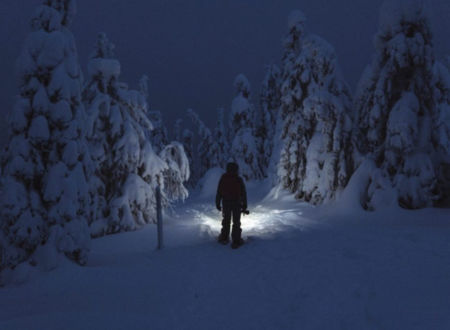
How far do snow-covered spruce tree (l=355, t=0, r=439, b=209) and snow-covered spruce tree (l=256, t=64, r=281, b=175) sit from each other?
86.0 feet

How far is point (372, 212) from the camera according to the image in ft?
33.6

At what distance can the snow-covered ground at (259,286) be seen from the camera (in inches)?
156

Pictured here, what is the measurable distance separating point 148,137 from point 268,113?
27.3 meters

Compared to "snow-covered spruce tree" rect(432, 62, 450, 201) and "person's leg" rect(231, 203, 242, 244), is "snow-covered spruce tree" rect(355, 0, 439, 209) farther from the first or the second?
"person's leg" rect(231, 203, 242, 244)

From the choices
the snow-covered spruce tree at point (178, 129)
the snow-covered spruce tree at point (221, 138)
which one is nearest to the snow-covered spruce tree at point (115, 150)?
the snow-covered spruce tree at point (221, 138)

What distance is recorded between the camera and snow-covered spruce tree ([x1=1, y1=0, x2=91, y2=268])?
6.06 meters

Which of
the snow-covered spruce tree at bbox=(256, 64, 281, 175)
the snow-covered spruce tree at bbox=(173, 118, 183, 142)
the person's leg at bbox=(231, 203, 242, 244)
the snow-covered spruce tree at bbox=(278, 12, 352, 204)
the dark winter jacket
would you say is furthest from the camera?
the snow-covered spruce tree at bbox=(173, 118, 183, 142)

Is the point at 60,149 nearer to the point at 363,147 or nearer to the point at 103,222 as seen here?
the point at 103,222

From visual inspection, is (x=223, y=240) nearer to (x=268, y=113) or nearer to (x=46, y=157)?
(x=46, y=157)

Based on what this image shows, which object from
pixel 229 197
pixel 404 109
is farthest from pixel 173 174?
pixel 404 109

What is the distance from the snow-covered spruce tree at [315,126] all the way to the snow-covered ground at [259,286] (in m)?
5.86

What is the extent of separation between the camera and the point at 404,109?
10.1m

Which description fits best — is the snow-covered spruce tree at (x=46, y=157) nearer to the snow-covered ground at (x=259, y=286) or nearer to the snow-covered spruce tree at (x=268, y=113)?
the snow-covered ground at (x=259, y=286)

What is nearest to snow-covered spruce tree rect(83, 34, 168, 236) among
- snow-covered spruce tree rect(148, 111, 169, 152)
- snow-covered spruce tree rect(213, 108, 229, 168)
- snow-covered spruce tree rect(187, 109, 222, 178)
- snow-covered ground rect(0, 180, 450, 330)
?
snow-covered ground rect(0, 180, 450, 330)
